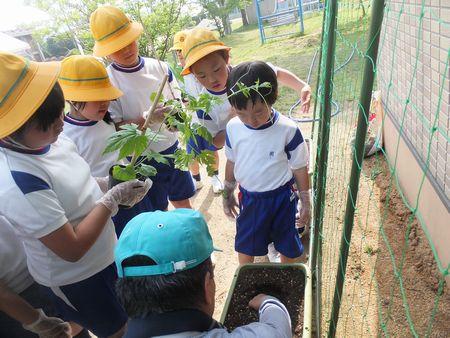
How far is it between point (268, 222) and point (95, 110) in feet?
3.94

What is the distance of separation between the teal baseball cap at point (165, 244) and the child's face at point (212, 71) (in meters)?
1.36

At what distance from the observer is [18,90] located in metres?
1.30

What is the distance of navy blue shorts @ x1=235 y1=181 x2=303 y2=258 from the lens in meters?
2.11

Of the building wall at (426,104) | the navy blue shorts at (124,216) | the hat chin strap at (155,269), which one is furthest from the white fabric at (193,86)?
the hat chin strap at (155,269)

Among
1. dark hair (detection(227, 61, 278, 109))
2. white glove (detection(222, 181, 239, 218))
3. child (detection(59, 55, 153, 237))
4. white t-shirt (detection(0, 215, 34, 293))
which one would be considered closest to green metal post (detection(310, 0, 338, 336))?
dark hair (detection(227, 61, 278, 109))

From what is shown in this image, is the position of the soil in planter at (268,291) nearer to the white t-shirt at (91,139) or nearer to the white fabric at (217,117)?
the white t-shirt at (91,139)

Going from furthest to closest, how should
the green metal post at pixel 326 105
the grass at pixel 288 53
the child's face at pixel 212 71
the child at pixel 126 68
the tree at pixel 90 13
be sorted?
the tree at pixel 90 13
the grass at pixel 288 53
the child at pixel 126 68
the child's face at pixel 212 71
the green metal post at pixel 326 105

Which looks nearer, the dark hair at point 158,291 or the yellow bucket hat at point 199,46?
the dark hair at point 158,291

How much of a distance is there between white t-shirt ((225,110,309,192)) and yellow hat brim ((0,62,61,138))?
105 centimetres

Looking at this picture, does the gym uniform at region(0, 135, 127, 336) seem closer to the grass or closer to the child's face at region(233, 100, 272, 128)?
the child's face at region(233, 100, 272, 128)

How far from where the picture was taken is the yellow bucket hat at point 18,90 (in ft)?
4.16

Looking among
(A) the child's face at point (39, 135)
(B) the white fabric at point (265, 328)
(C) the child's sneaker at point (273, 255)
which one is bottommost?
(C) the child's sneaker at point (273, 255)

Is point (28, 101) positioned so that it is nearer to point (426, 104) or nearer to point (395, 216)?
point (426, 104)

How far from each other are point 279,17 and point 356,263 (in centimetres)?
1680
